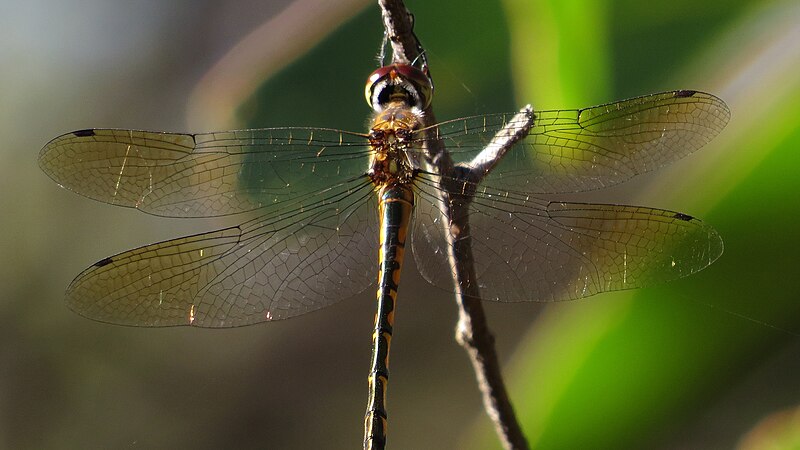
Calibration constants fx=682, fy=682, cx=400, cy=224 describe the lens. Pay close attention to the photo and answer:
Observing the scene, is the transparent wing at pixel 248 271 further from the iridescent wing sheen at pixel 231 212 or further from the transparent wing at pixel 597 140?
the transparent wing at pixel 597 140

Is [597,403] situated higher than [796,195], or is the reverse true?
[796,195]

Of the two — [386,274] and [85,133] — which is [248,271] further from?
[85,133]

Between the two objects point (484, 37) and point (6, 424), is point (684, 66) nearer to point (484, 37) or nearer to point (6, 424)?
point (484, 37)

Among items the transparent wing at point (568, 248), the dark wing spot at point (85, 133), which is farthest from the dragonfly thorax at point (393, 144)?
the dark wing spot at point (85, 133)

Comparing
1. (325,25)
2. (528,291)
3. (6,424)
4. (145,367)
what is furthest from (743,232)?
(6,424)

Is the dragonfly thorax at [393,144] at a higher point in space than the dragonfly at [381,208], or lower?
higher

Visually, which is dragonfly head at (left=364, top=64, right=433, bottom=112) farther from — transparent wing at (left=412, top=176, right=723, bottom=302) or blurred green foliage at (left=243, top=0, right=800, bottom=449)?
blurred green foliage at (left=243, top=0, right=800, bottom=449)
